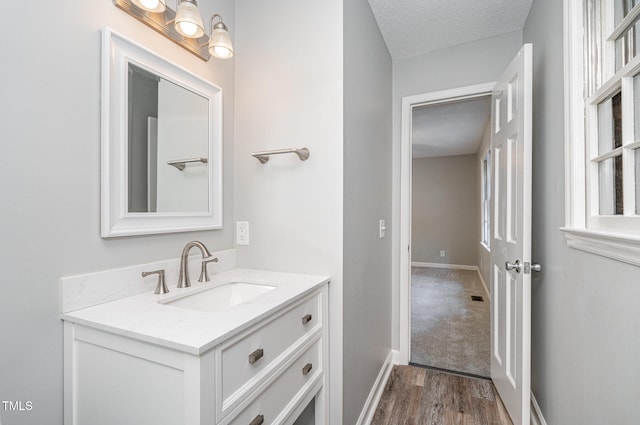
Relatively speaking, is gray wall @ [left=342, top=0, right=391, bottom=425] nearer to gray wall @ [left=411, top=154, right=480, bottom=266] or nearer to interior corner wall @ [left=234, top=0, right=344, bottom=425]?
interior corner wall @ [left=234, top=0, right=344, bottom=425]

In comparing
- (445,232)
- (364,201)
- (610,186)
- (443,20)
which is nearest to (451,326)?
(364,201)

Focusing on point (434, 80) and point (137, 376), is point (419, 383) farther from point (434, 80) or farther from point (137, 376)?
point (434, 80)

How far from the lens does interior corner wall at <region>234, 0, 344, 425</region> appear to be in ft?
4.65

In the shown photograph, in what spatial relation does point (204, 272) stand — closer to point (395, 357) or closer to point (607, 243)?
point (607, 243)

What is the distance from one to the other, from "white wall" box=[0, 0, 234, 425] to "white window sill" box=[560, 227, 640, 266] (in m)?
1.61

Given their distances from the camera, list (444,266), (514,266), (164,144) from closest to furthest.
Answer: (164,144) → (514,266) → (444,266)

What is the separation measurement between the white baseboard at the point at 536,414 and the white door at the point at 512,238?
133 millimetres

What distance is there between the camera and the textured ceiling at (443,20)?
72.7 inches

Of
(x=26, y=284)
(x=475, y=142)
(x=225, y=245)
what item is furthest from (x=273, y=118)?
(x=475, y=142)

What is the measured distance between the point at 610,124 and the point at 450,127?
3575 mm

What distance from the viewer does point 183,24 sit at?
120 centimetres

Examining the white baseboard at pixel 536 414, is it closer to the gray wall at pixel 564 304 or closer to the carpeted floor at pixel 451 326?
the gray wall at pixel 564 304

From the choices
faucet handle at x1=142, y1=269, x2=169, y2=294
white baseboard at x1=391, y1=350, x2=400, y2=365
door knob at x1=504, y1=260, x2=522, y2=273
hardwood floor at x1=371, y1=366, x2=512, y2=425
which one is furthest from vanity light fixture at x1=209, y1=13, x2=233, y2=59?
white baseboard at x1=391, y1=350, x2=400, y2=365

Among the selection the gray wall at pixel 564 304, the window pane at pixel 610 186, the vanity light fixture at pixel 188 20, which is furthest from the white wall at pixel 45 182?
the window pane at pixel 610 186
